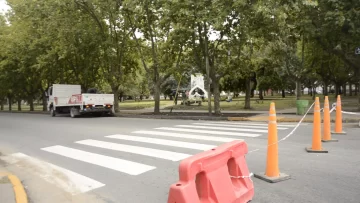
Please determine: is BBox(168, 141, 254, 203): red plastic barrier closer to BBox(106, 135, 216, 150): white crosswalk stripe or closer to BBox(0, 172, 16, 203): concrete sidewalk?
BBox(0, 172, 16, 203): concrete sidewalk

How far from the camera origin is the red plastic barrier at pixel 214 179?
3238mm

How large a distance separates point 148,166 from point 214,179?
3112 mm

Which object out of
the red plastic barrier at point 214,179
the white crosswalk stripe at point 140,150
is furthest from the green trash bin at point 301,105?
the red plastic barrier at point 214,179

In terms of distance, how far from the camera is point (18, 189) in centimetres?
540

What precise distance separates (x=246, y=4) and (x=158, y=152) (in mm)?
10090

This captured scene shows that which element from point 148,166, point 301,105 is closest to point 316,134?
point 148,166

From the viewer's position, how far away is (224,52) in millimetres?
19547

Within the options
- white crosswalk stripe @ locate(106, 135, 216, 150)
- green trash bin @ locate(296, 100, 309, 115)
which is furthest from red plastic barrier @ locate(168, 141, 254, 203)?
green trash bin @ locate(296, 100, 309, 115)

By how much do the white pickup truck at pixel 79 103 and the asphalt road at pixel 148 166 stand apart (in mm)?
11161

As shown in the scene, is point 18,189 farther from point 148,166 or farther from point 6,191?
point 148,166

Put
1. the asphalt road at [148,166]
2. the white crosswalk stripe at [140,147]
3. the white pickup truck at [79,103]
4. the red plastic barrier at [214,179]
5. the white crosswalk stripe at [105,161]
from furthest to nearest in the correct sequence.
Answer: the white pickup truck at [79,103], the white crosswalk stripe at [140,147], the white crosswalk stripe at [105,161], the asphalt road at [148,166], the red plastic barrier at [214,179]

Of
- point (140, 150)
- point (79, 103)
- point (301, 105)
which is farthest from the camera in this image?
point (79, 103)

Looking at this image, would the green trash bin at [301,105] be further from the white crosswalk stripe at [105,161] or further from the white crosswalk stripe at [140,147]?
the white crosswalk stripe at [105,161]

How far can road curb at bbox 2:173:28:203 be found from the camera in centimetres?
488
